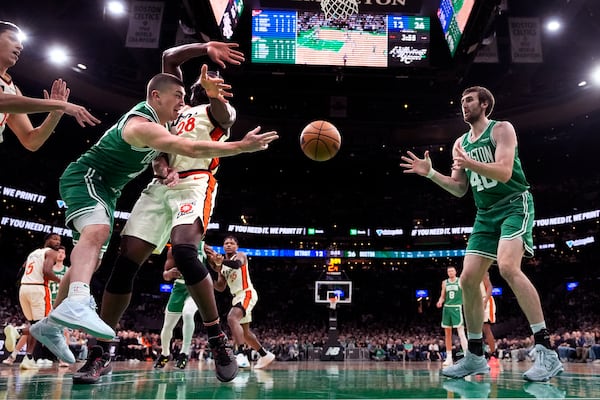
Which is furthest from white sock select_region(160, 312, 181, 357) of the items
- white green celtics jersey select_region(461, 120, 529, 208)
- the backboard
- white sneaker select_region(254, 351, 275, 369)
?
the backboard

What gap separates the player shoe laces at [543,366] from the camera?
3.83 metres

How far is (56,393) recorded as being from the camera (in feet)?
9.48

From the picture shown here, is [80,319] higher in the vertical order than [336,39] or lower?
lower

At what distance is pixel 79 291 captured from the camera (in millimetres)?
3121

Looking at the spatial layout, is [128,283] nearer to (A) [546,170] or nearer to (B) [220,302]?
(B) [220,302]

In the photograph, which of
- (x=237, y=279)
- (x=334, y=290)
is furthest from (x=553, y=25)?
(x=237, y=279)

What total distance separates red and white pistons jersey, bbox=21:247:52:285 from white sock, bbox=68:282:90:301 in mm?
5973

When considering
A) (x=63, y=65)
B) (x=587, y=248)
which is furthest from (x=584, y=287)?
(x=63, y=65)

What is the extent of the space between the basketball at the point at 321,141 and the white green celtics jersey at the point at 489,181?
6.86 ft

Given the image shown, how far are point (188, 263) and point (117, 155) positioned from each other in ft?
2.92

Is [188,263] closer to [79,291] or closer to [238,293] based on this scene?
[79,291]

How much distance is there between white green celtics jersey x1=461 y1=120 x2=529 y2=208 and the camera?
4.29 m

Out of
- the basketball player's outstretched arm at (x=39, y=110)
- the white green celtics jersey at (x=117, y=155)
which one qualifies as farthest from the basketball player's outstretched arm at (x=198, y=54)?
the basketball player's outstretched arm at (x=39, y=110)

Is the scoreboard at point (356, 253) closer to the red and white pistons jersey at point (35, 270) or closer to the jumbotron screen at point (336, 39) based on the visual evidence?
the jumbotron screen at point (336, 39)
